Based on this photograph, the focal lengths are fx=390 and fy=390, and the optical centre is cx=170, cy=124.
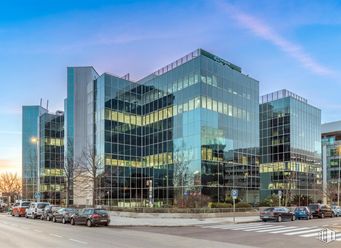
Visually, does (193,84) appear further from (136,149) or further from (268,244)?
(268,244)

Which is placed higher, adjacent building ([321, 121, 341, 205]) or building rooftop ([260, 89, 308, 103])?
building rooftop ([260, 89, 308, 103])

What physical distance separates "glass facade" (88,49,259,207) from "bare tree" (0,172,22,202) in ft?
152

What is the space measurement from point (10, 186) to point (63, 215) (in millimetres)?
77929

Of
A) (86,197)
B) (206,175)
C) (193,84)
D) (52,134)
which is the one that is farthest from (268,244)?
(52,134)

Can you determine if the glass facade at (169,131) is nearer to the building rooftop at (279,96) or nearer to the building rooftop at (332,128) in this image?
the building rooftop at (279,96)

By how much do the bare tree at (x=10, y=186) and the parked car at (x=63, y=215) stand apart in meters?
67.1

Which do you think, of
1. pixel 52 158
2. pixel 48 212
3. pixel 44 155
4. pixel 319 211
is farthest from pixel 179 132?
pixel 44 155

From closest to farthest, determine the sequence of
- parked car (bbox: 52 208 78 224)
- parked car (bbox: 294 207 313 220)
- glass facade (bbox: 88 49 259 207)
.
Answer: parked car (bbox: 52 208 78 224), parked car (bbox: 294 207 313 220), glass facade (bbox: 88 49 259 207)

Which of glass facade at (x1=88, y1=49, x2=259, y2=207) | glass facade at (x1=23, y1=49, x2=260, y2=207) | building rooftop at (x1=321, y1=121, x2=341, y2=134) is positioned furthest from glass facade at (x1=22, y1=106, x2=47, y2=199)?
building rooftop at (x1=321, y1=121, x2=341, y2=134)

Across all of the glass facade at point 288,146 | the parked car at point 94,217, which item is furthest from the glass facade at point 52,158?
the parked car at point 94,217

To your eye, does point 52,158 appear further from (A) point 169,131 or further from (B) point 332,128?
(B) point 332,128

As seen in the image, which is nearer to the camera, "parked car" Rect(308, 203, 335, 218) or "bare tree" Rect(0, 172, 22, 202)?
"parked car" Rect(308, 203, 335, 218)

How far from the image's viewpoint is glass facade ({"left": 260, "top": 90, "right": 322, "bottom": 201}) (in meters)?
75.6

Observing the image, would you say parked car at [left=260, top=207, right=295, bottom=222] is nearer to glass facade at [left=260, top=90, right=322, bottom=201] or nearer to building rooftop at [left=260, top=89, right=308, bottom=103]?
glass facade at [left=260, top=90, right=322, bottom=201]
